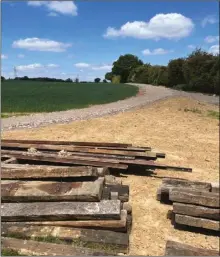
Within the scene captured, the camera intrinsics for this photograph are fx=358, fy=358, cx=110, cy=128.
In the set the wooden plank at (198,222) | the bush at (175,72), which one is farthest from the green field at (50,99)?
the wooden plank at (198,222)

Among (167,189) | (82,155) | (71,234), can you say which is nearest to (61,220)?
(71,234)

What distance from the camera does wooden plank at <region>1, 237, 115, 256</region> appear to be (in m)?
4.62

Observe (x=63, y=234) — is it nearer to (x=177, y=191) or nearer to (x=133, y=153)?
(x=177, y=191)

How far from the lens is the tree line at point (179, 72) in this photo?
176ft

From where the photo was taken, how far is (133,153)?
9.67 m

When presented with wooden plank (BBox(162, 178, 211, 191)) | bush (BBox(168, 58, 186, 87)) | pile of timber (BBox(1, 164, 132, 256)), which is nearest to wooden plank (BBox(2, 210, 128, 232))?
pile of timber (BBox(1, 164, 132, 256))

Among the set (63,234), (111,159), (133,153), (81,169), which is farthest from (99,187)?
(133,153)

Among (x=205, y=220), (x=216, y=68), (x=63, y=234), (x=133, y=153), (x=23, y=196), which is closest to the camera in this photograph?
(x=63, y=234)

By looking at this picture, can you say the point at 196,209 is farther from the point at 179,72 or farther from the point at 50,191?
the point at 179,72

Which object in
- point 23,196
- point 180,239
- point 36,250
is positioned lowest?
point 180,239

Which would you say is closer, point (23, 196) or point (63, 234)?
point (63, 234)

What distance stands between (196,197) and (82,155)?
3.65 m

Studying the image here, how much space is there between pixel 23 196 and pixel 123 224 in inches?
64.4

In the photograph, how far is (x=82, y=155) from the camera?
30.3 feet
